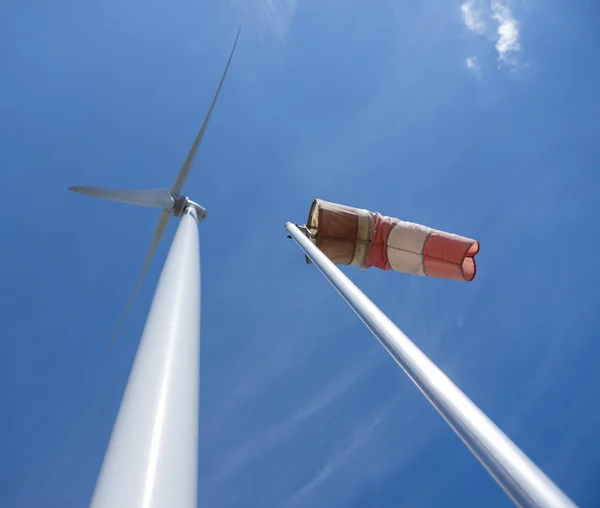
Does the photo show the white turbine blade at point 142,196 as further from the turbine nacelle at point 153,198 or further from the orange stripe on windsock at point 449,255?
the orange stripe on windsock at point 449,255

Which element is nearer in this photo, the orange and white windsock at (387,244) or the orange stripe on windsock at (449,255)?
the orange stripe on windsock at (449,255)

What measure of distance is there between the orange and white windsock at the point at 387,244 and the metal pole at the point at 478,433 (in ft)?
23.0

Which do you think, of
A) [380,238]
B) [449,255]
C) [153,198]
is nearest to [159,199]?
[153,198]

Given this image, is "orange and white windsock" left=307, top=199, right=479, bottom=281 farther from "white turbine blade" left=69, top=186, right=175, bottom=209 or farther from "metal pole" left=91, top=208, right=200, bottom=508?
"metal pole" left=91, top=208, right=200, bottom=508

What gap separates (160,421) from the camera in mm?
1620

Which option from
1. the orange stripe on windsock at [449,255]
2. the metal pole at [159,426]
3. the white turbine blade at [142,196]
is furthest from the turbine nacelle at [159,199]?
the metal pole at [159,426]

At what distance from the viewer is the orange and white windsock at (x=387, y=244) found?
927 centimetres

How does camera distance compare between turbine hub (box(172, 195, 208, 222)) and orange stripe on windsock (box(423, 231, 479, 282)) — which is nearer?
orange stripe on windsock (box(423, 231, 479, 282))

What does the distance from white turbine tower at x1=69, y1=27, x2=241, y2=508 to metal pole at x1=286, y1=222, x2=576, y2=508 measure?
107 centimetres

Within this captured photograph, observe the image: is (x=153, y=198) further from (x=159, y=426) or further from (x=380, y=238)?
(x=159, y=426)

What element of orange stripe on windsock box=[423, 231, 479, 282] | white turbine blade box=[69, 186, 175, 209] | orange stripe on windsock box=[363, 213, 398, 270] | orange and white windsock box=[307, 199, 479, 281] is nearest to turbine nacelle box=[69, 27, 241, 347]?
white turbine blade box=[69, 186, 175, 209]

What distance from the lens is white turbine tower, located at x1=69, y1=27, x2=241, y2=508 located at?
1.30 meters

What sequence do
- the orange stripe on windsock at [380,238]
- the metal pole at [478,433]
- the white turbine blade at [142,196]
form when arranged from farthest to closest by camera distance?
the orange stripe on windsock at [380,238] < the white turbine blade at [142,196] < the metal pole at [478,433]

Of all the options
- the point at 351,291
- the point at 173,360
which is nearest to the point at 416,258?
the point at 351,291
